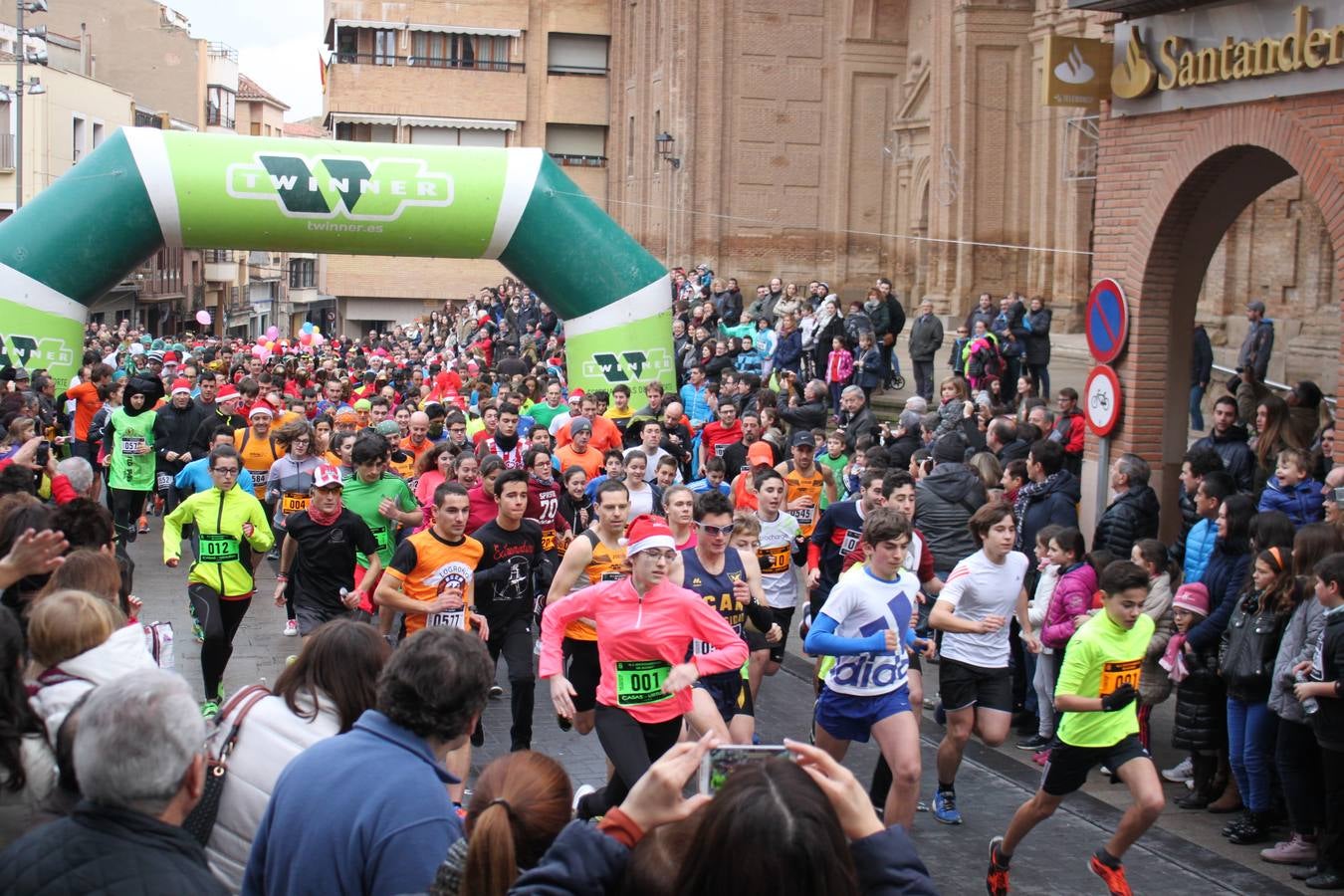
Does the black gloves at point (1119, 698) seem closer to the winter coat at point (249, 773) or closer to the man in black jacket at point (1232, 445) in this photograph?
the winter coat at point (249, 773)

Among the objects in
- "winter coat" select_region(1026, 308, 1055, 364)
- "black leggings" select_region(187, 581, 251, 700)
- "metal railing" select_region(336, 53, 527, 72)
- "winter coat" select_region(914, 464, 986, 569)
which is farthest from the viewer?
"metal railing" select_region(336, 53, 527, 72)

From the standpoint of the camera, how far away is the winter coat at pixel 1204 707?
881 centimetres

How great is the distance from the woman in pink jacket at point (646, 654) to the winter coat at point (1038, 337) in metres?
11.9

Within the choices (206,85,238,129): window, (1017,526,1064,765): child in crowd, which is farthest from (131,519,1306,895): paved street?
(206,85,238,129): window

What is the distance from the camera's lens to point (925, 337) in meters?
20.2

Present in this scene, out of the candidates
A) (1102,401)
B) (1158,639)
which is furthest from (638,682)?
(1102,401)

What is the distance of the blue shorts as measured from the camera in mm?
7648

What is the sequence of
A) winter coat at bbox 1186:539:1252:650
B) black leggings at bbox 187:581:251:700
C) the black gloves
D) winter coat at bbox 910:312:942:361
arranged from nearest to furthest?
the black gloves < winter coat at bbox 1186:539:1252:650 < black leggings at bbox 187:581:251:700 < winter coat at bbox 910:312:942:361

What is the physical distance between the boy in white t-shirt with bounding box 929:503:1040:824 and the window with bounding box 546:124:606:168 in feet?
159

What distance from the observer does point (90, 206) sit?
60.6ft

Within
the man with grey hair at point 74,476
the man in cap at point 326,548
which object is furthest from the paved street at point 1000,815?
the man with grey hair at point 74,476

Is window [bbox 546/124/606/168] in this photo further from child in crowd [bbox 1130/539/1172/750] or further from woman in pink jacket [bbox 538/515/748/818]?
woman in pink jacket [bbox 538/515/748/818]

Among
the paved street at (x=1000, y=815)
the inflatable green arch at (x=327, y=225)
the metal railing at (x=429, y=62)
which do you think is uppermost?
the metal railing at (x=429, y=62)

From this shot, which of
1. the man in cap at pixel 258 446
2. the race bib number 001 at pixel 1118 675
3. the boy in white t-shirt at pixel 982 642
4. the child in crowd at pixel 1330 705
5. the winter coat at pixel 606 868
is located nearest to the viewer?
the winter coat at pixel 606 868
